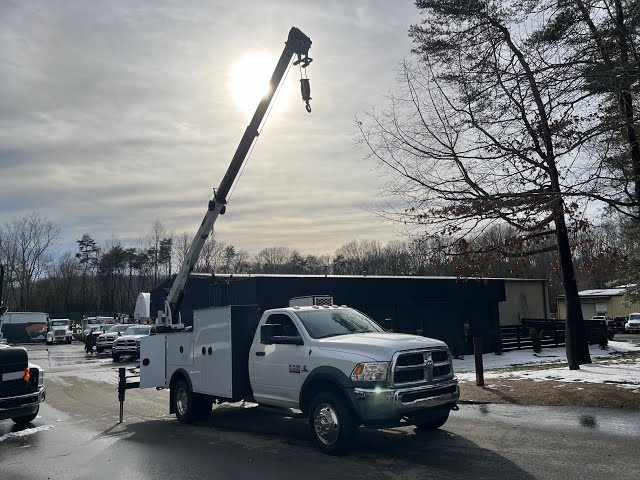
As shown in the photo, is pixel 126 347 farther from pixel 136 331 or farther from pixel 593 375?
pixel 593 375

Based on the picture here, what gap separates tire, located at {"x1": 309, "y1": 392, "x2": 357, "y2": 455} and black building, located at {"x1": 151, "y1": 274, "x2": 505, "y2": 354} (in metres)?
16.2

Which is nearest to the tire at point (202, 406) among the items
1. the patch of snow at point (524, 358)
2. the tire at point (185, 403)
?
the tire at point (185, 403)

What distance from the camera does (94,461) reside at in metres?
8.05

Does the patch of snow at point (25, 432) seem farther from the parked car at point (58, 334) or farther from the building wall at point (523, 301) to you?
the parked car at point (58, 334)

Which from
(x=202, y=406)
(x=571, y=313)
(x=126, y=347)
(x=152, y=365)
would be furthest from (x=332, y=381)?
(x=126, y=347)

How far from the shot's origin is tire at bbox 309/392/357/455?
25.0ft

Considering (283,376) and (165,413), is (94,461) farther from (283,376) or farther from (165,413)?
(165,413)

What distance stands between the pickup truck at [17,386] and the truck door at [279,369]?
172 inches

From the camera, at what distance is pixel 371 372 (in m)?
7.54

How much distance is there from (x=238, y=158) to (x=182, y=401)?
21.8 feet

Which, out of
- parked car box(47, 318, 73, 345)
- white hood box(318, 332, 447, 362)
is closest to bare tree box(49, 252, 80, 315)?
parked car box(47, 318, 73, 345)

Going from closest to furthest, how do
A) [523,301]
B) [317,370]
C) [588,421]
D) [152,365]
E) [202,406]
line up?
[317,370] → [588,421] → [202,406] → [152,365] → [523,301]

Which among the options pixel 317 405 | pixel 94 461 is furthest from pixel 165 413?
pixel 317 405

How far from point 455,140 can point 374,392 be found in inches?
Result: 320
